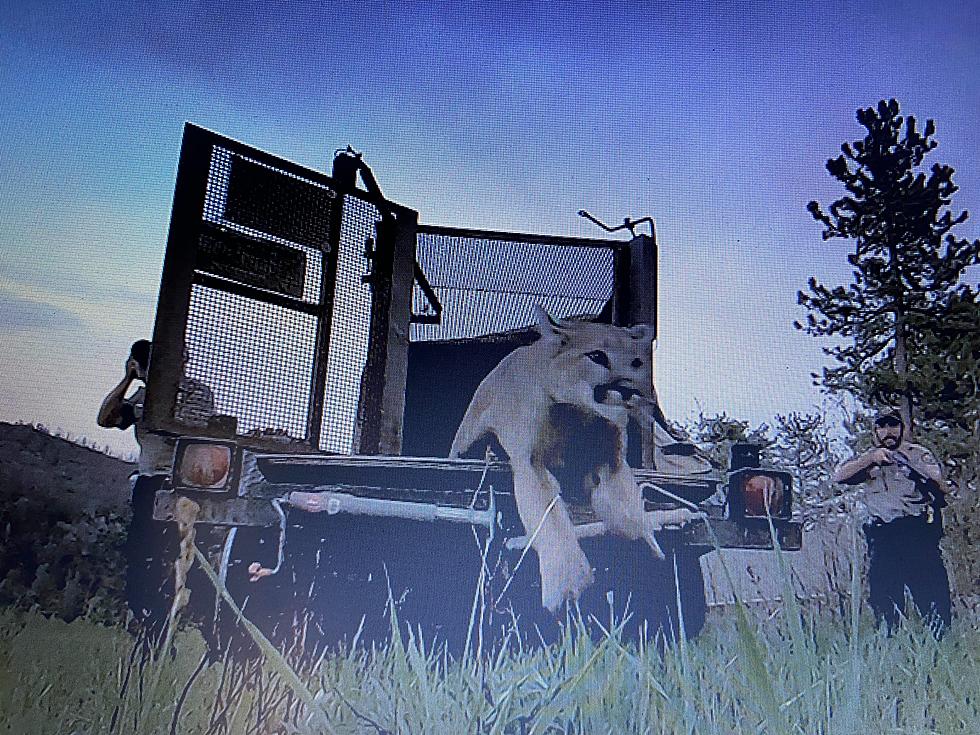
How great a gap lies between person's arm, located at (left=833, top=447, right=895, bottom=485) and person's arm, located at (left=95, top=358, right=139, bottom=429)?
1387 millimetres

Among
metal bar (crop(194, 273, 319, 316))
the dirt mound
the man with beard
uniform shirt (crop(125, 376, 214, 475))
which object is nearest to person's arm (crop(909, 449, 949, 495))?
the man with beard

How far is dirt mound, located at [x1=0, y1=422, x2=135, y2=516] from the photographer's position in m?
1.61

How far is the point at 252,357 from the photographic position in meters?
1.77

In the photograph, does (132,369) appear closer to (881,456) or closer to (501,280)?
(501,280)

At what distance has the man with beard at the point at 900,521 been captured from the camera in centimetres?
164

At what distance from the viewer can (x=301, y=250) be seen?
73.4 inches

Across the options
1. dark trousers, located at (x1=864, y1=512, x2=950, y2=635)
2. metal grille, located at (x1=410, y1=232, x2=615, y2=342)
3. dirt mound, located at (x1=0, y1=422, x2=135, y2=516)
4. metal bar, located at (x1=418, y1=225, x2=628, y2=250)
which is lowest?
dark trousers, located at (x1=864, y1=512, x2=950, y2=635)

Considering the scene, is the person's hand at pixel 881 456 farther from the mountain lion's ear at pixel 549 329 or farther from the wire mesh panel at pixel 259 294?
the wire mesh panel at pixel 259 294

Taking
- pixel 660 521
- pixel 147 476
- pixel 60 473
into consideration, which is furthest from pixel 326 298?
pixel 660 521

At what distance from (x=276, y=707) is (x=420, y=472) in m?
0.52

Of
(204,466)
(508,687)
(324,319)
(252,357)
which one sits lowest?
(508,687)

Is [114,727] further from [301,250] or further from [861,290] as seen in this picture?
[861,290]

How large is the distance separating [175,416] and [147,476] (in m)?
0.12

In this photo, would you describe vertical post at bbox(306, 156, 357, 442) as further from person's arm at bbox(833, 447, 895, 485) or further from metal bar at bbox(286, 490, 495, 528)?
person's arm at bbox(833, 447, 895, 485)
